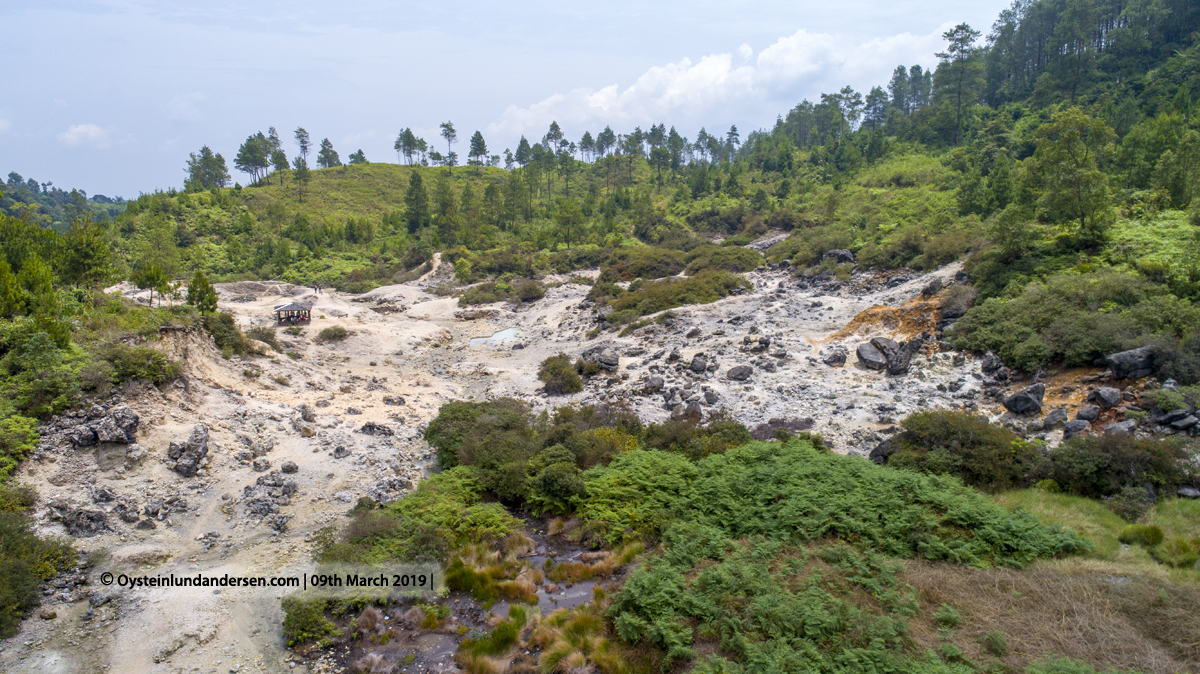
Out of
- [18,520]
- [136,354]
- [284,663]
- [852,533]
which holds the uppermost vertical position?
[136,354]

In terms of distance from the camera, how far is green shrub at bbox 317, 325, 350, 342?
112 feet

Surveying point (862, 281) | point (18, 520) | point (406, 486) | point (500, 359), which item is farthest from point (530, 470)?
point (862, 281)

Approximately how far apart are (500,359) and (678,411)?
51.1 ft

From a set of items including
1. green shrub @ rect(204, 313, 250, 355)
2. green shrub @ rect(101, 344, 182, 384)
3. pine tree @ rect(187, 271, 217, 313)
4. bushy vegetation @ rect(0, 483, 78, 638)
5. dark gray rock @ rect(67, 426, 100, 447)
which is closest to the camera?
bushy vegetation @ rect(0, 483, 78, 638)

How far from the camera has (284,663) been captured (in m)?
10.1

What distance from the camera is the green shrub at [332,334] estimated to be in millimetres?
34156

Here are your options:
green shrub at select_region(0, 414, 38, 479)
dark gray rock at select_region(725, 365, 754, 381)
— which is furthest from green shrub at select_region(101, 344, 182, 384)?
dark gray rock at select_region(725, 365, 754, 381)

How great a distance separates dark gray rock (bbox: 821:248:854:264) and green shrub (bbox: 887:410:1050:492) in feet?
92.9

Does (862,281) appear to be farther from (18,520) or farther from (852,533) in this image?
(18,520)

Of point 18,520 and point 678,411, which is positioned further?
point 678,411

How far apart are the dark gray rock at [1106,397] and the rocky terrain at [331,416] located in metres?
0.05

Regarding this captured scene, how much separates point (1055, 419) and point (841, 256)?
90.2ft

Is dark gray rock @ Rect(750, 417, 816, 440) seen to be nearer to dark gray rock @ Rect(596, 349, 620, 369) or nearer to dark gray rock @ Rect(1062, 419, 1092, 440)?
dark gray rock @ Rect(1062, 419, 1092, 440)

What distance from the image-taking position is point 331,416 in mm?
21500
